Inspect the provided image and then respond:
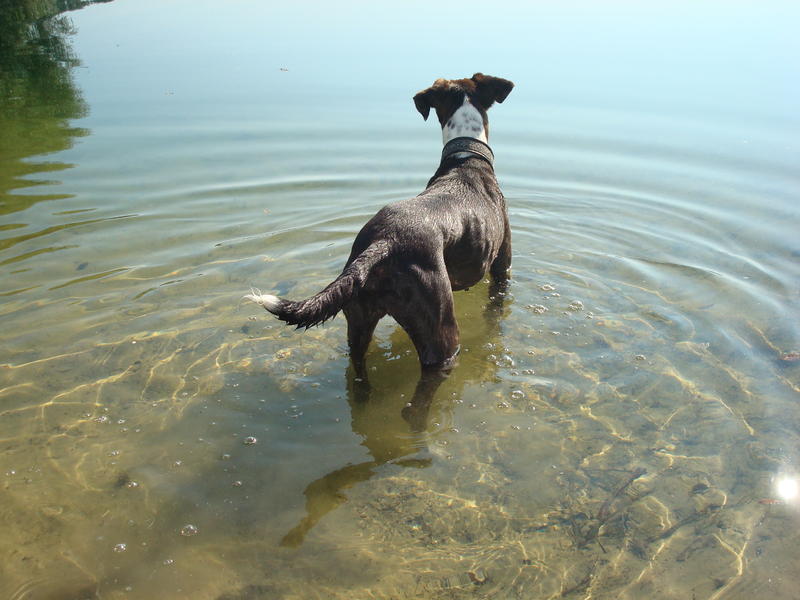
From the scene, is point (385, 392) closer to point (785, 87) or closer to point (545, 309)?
point (545, 309)

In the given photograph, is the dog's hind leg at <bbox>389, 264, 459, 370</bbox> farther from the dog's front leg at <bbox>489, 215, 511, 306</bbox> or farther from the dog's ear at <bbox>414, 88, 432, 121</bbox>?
the dog's ear at <bbox>414, 88, 432, 121</bbox>

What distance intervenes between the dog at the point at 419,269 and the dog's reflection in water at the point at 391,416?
0.33 metres

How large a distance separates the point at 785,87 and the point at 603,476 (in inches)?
537

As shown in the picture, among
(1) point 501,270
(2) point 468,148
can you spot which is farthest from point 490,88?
(1) point 501,270

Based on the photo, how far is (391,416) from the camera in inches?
183

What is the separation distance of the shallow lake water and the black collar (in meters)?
1.36

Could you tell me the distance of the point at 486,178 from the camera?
18.2 feet

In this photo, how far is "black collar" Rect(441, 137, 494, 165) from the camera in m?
5.77

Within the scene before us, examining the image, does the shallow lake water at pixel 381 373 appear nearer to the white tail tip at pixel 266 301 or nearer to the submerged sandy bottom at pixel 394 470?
the submerged sandy bottom at pixel 394 470

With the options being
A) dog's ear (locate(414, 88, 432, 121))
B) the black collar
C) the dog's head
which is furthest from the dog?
dog's ear (locate(414, 88, 432, 121))

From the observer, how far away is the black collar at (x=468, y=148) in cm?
577

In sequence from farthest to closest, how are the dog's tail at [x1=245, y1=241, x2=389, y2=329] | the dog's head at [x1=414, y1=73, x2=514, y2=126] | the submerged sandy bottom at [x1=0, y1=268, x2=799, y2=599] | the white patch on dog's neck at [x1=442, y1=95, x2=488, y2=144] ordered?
the dog's head at [x1=414, y1=73, x2=514, y2=126]
the white patch on dog's neck at [x1=442, y1=95, x2=488, y2=144]
the dog's tail at [x1=245, y1=241, x2=389, y2=329]
the submerged sandy bottom at [x1=0, y1=268, x2=799, y2=599]

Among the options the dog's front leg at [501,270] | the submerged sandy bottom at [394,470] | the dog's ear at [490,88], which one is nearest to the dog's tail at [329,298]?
the submerged sandy bottom at [394,470]

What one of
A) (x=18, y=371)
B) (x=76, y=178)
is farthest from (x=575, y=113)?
(x=18, y=371)
